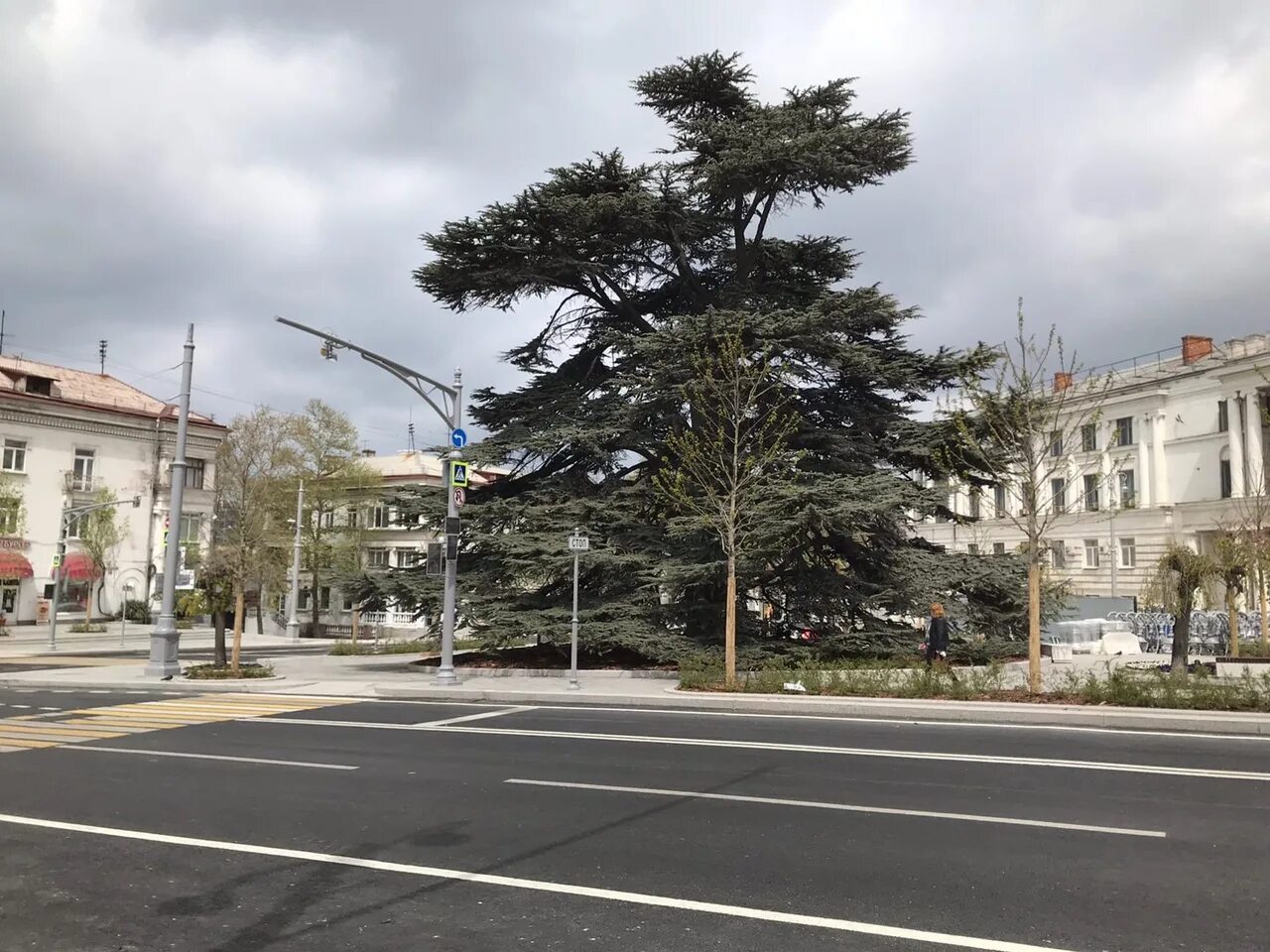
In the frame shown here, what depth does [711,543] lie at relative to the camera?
2189cm

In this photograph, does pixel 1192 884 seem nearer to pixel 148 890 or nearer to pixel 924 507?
pixel 148 890

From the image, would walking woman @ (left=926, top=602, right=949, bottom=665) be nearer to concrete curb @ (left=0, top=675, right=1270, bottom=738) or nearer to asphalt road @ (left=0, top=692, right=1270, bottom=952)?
concrete curb @ (left=0, top=675, right=1270, bottom=738)

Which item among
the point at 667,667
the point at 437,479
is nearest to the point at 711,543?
the point at 667,667

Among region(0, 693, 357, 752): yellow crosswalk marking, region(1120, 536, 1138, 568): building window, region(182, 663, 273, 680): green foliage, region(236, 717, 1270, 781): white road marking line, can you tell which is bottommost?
region(0, 693, 357, 752): yellow crosswalk marking

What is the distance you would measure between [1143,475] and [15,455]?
6290 centimetres

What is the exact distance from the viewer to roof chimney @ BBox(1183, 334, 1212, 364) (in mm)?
57312

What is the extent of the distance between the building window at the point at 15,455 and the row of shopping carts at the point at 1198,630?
5172cm

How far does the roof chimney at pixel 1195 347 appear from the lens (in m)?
57.3

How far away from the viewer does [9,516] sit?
43375 millimetres

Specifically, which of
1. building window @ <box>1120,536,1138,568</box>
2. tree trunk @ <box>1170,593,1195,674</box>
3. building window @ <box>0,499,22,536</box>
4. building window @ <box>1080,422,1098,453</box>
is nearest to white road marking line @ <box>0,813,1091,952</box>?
Result: building window @ <box>1080,422,1098,453</box>

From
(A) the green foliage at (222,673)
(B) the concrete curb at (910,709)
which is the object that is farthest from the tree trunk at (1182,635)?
(A) the green foliage at (222,673)

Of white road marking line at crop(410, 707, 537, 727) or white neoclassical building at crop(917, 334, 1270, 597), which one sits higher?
white neoclassical building at crop(917, 334, 1270, 597)

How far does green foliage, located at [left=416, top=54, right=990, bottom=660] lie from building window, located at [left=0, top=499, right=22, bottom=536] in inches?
1129

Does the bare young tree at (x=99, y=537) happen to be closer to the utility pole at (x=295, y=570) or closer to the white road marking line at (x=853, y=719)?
the utility pole at (x=295, y=570)
